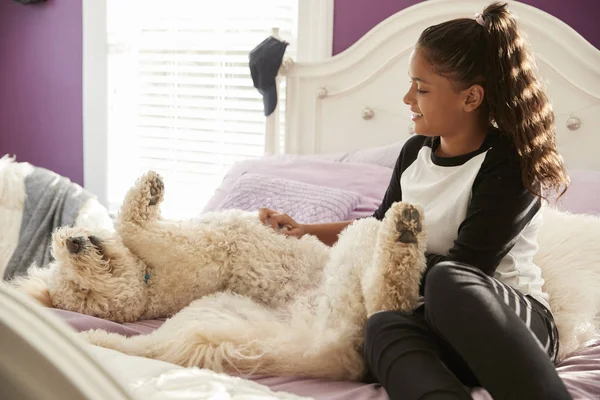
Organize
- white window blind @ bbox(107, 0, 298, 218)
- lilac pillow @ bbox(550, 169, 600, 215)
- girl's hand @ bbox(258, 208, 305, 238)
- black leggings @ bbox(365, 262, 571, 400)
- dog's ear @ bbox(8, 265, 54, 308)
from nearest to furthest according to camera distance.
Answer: black leggings @ bbox(365, 262, 571, 400) → dog's ear @ bbox(8, 265, 54, 308) → girl's hand @ bbox(258, 208, 305, 238) → lilac pillow @ bbox(550, 169, 600, 215) → white window blind @ bbox(107, 0, 298, 218)

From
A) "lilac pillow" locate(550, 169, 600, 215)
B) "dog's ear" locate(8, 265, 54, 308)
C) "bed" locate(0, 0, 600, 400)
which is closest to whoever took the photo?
"dog's ear" locate(8, 265, 54, 308)

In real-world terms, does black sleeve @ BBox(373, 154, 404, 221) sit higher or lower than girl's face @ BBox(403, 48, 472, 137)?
lower

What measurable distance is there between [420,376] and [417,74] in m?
0.63

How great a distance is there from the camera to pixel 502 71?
1.36 meters

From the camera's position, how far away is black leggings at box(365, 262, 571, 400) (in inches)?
38.9

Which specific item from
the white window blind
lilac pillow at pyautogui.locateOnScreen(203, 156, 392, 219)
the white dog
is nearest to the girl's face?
the white dog

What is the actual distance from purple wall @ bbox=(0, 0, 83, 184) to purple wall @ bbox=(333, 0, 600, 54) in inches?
56.4

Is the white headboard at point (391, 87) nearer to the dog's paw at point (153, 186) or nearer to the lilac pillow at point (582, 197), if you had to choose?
the lilac pillow at point (582, 197)

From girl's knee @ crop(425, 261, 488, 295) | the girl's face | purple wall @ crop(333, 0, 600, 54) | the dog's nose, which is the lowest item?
the dog's nose

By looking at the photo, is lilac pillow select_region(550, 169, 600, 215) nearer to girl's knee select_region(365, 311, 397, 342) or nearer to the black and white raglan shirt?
the black and white raglan shirt

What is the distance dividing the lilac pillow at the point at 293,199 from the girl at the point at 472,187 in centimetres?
44

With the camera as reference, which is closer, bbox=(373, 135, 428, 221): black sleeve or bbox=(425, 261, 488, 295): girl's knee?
bbox=(425, 261, 488, 295): girl's knee

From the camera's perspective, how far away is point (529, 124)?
137 centimetres

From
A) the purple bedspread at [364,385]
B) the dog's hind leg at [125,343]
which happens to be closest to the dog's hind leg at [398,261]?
the purple bedspread at [364,385]
